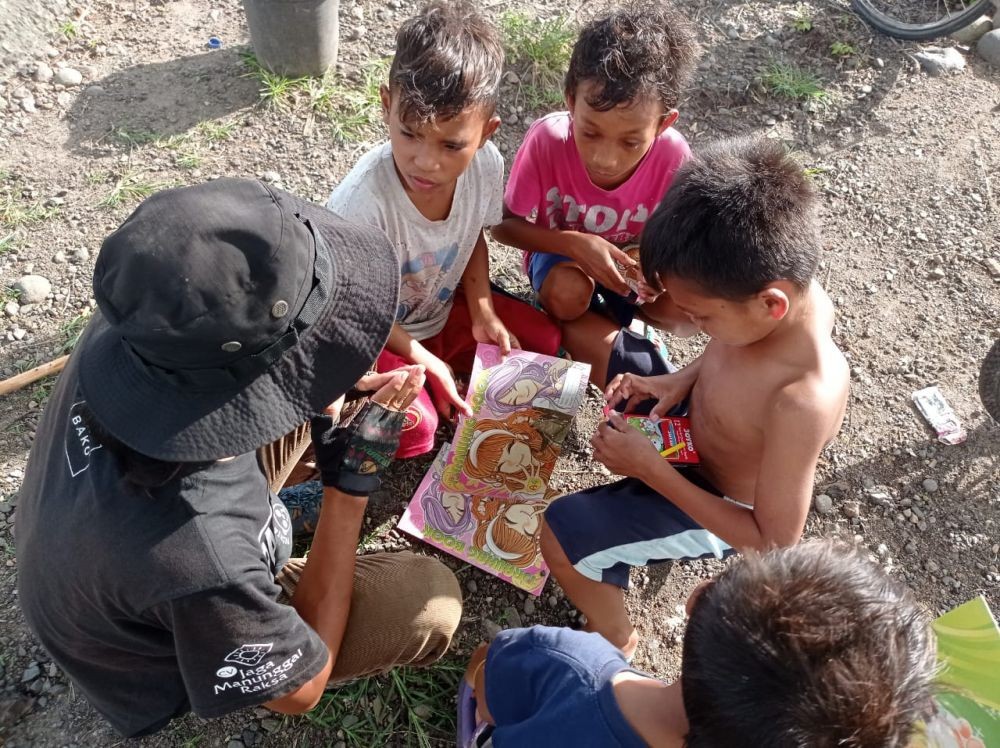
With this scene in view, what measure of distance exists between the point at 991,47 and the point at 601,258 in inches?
118

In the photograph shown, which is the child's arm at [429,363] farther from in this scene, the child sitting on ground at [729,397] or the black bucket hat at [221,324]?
the black bucket hat at [221,324]

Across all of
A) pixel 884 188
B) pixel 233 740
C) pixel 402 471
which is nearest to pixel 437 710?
pixel 233 740

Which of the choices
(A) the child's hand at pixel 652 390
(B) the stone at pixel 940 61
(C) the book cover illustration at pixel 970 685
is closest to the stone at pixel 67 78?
(A) the child's hand at pixel 652 390

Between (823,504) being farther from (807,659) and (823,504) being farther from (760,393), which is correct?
(807,659)

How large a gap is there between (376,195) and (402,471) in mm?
910

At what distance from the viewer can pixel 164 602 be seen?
1173mm

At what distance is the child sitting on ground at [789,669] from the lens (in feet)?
3.02

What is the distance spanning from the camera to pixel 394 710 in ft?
6.39

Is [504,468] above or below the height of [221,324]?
below

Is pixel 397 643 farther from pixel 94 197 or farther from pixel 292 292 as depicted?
pixel 94 197

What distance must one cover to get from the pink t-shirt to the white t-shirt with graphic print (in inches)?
3.8

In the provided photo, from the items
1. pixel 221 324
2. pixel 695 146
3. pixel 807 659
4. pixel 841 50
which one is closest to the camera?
pixel 807 659

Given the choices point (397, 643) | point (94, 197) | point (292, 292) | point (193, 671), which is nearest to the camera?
point (292, 292)

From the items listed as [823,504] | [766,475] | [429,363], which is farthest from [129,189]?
[823,504]
